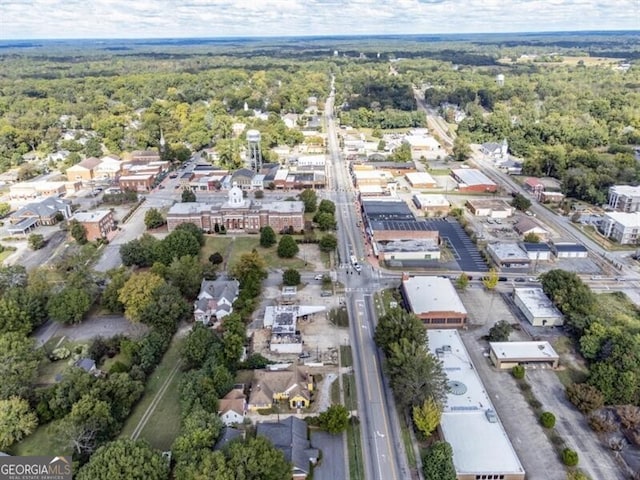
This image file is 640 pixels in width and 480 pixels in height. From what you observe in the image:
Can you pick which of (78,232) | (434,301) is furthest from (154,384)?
(78,232)

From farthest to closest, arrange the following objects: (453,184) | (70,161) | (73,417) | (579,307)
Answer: (70,161)
(453,184)
(579,307)
(73,417)

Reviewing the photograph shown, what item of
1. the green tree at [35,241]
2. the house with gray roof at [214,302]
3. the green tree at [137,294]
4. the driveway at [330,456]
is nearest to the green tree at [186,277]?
the house with gray roof at [214,302]

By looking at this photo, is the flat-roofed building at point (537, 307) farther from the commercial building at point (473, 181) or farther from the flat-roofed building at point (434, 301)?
the commercial building at point (473, 181)

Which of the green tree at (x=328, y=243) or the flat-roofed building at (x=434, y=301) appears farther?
the green tree at (x=328, y=243)

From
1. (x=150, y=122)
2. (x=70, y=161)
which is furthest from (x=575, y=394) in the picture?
(x=150, y=122)

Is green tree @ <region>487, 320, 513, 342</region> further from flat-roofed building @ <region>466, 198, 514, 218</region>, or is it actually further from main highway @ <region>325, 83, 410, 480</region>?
flat-roofed building @ <region>466, 198, 514, 218</region>

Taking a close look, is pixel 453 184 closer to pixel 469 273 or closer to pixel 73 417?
pixel 469 273
